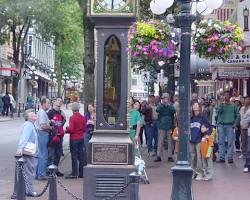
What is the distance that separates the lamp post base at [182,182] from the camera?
950 centimetres

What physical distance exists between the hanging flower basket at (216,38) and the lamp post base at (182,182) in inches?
181

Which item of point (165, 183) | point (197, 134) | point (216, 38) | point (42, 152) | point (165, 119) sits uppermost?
point (216, 38)

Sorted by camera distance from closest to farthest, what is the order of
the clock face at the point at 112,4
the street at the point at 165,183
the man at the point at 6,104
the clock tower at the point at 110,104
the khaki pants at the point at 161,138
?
the clock tower at the point at 110,104 < the clock face at the point at 112,4 < the street at the point at 165,183 < the khaki pants at the point at 161,138 < the man at the point at 6,104

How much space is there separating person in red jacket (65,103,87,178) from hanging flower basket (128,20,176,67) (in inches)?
76.8

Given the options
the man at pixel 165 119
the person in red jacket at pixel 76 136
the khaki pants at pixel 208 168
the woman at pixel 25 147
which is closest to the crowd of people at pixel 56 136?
the person in red jacket at pixel 76 136

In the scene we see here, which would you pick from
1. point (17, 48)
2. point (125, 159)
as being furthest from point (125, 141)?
point (17, 48)

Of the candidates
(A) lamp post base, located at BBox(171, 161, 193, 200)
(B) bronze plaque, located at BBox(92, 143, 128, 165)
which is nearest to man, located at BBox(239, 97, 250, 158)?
(B) bronze plaque, located at BBox(92, 143, 128, 165)

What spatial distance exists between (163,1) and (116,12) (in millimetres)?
1807

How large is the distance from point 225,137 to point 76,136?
520cm

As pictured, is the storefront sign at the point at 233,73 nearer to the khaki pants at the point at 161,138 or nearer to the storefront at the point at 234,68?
the storefront at the point at 234,68

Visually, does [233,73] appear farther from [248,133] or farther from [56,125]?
[56,125]

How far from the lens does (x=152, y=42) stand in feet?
44.9

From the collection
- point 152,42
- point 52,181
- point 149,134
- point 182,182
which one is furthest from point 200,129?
point 149,134

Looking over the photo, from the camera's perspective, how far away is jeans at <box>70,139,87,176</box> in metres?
14.5
